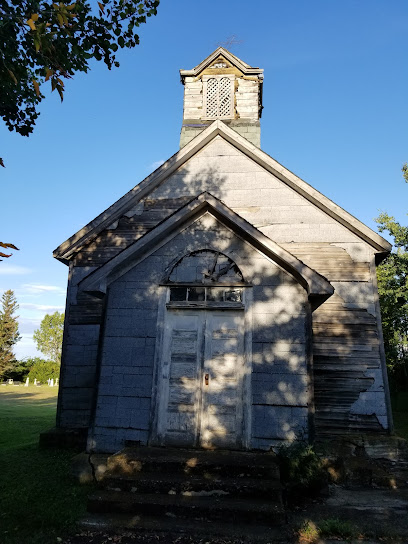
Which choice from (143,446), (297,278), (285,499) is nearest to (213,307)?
(297,278)

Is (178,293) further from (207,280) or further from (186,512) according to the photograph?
(186,512)

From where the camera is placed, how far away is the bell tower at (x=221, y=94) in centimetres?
1415

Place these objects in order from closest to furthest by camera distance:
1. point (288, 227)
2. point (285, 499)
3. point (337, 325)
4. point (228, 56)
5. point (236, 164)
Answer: point (285, 499), point (337, 325), point (288, 227), point (236, 164), point (228, 56)

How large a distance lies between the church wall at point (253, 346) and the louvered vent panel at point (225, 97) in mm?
7538

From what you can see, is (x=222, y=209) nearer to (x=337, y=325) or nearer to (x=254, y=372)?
(x=254, y=372)

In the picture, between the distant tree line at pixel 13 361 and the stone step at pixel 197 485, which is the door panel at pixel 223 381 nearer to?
the stone step at pixel 197 485

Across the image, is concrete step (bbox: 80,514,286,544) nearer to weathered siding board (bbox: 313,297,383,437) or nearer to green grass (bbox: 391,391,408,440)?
weathered siding board (bbox: 313,297,383,437)

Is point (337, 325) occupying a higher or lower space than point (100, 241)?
lower

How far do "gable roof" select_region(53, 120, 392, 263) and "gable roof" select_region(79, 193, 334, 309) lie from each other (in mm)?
3095

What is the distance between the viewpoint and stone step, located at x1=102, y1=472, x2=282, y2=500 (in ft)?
18.9

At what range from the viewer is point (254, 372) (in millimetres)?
7500

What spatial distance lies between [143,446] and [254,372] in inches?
94.5

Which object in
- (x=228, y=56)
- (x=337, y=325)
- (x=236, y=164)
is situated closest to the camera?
(x=337, y=325)

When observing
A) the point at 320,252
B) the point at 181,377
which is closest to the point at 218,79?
the point at 320,252
